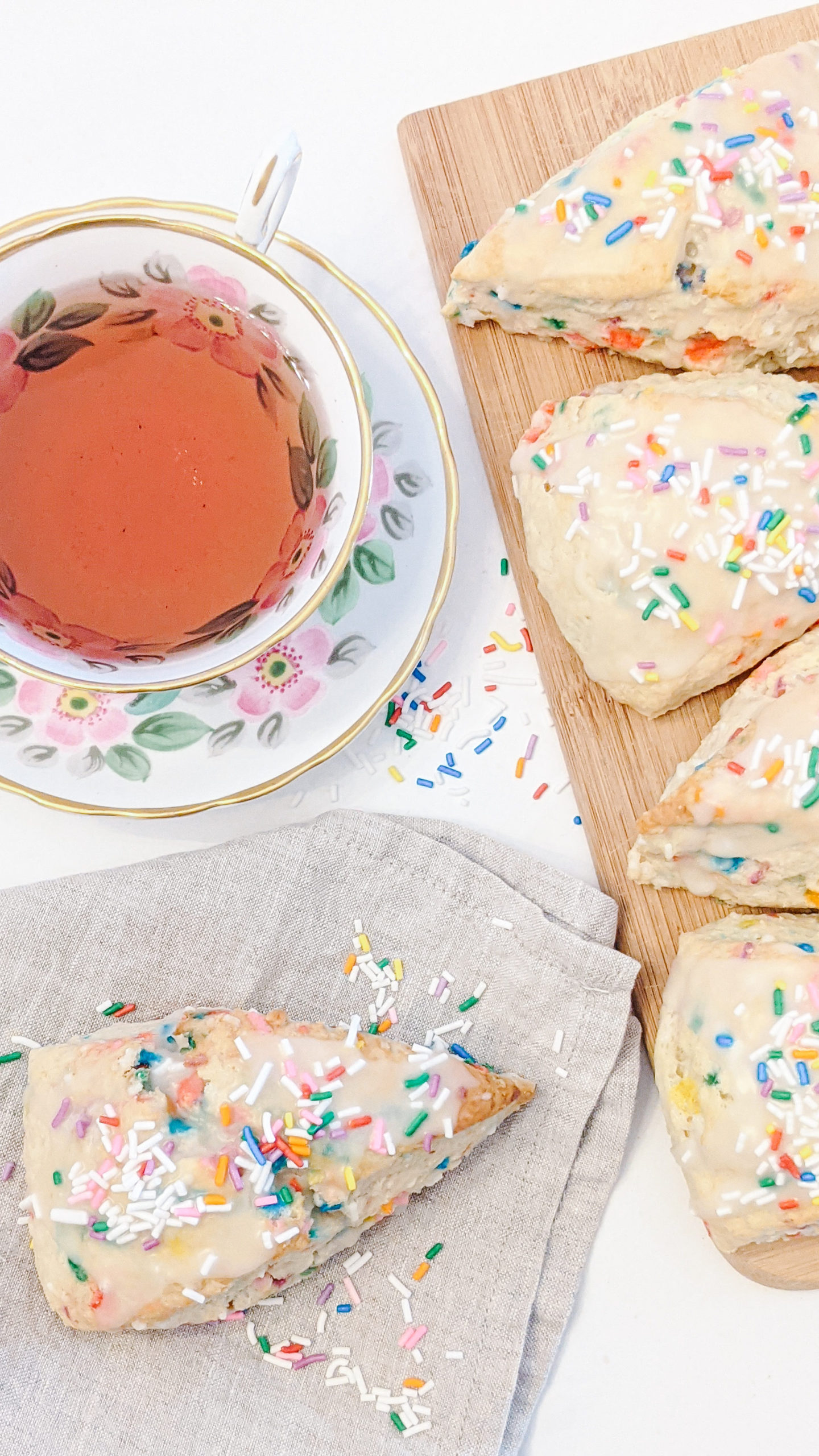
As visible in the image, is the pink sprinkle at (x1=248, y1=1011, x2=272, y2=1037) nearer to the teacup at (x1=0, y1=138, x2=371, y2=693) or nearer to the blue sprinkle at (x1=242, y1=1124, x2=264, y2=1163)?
the blue sprinkle at (x1=242, y1=1124, x2=264, y2=1163)

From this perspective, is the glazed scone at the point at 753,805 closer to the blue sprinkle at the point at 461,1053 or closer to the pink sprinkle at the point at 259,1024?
the blue sprinkle at the point at 461,1053

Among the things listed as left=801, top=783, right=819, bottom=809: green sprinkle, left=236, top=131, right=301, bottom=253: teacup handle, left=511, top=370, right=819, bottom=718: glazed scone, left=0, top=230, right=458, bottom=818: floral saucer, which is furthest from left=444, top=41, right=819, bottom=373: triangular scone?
left=801, top=783, right=819, bottom=809: green sprinkle

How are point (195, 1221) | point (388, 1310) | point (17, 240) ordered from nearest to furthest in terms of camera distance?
point (17, 240) < point (195, 1221) < point (388, 1310)

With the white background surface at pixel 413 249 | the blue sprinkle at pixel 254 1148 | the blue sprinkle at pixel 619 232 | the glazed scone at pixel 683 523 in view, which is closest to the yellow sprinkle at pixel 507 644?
the white background surface at pixel 413 249

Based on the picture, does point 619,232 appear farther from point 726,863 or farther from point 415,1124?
point 415,1124

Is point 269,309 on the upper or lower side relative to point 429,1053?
upper

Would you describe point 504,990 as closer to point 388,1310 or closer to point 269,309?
point 388,1310

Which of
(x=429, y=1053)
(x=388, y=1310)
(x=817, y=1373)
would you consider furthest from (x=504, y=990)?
(x=817, y=1373)

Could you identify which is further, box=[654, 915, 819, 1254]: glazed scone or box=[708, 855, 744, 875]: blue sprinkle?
box=[708, 855, 744, 875]: blue sprinkle
